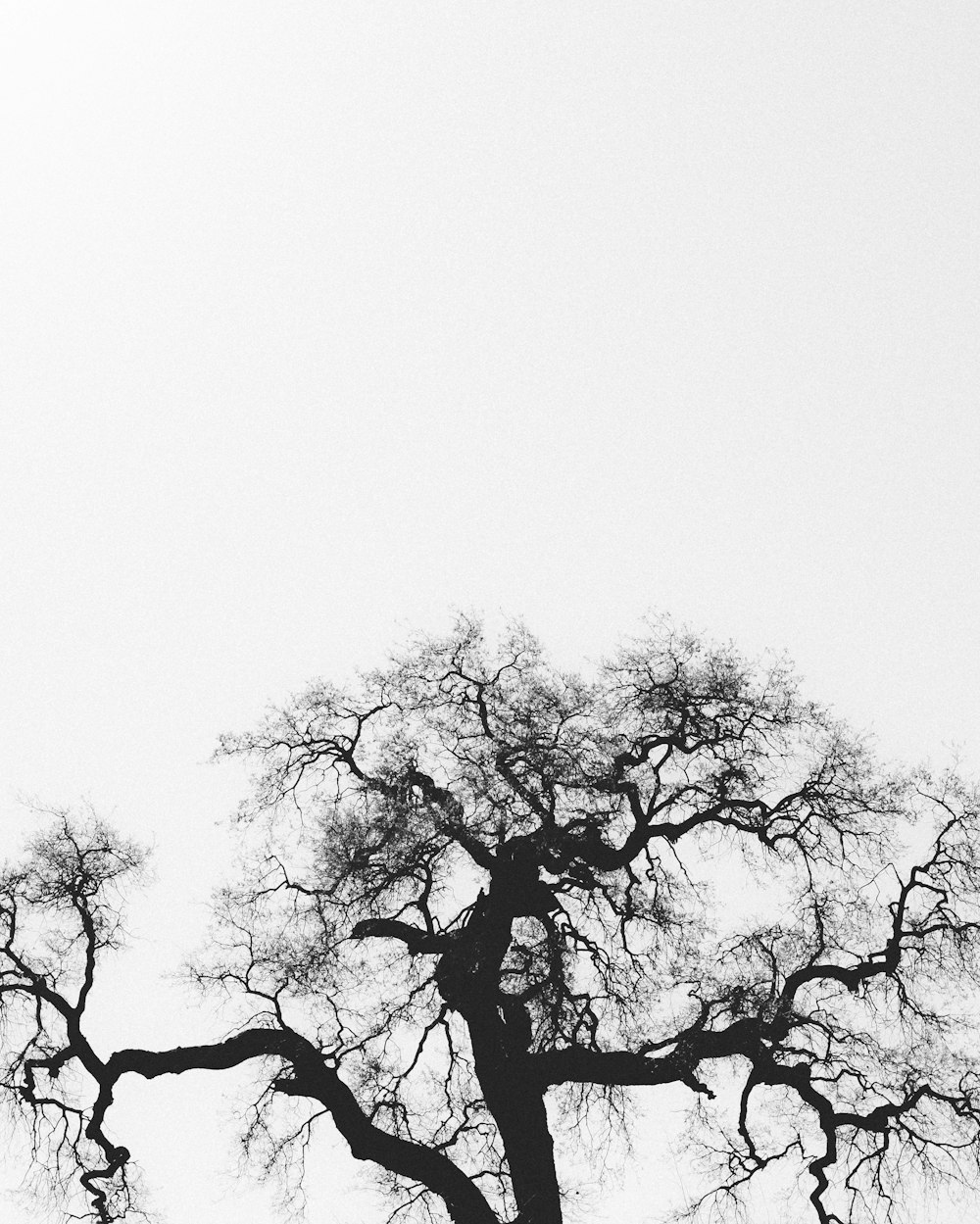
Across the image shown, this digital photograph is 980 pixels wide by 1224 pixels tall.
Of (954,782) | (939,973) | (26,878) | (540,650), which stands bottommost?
(939,973)

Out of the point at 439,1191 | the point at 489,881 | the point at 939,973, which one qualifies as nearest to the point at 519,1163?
the point at 439,1191

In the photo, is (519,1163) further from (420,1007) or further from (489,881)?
(489,881)

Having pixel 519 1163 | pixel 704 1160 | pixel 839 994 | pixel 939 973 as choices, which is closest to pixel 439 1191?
pixel 519 1163

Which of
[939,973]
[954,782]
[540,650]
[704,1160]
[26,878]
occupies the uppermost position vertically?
[540,650]

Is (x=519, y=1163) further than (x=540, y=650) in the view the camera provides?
No

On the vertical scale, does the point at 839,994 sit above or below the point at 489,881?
below

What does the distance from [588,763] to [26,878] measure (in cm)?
941

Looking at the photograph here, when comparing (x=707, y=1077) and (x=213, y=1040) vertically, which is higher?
(x=213, y=1040)

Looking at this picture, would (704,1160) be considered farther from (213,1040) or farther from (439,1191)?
(213,1040)

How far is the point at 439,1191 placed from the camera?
21016 millimetres

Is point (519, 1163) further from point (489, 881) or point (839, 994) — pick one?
point (839, 994)

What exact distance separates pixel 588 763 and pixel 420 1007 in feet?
15.9

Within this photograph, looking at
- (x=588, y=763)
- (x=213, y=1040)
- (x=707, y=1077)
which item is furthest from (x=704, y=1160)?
(x=213, y=1040)

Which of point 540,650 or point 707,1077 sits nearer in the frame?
point 707,1077
